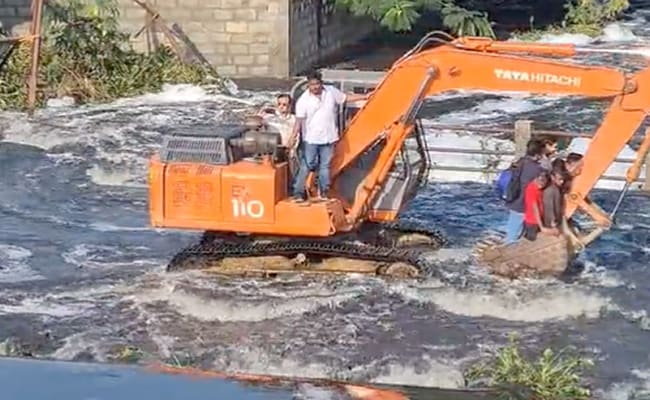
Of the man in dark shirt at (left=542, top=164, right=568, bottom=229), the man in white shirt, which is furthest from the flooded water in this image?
the man in white shirt

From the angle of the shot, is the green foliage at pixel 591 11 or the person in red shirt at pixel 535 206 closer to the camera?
the person in red shirt at pixel 535 206

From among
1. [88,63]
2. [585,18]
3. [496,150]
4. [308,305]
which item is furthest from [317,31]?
[308,305]

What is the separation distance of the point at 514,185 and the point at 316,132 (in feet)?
7.33

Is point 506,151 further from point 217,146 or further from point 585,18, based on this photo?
point 585,18

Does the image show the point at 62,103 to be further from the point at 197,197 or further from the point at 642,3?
the point at 642,3

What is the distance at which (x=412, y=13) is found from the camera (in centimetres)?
3133

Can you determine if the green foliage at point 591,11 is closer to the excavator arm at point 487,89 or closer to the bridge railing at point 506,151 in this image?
the bridge railing at point 506,151

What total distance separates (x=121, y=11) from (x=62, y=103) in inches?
162

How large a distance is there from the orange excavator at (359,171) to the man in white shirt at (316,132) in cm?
15

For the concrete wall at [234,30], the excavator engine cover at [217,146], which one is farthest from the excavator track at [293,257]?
the concrete wall at [234,30]

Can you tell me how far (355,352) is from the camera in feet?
42.2

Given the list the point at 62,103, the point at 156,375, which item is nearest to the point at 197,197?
the point at 156,375

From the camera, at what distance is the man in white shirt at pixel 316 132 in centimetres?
1445

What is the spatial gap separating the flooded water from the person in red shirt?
27.5 inches
